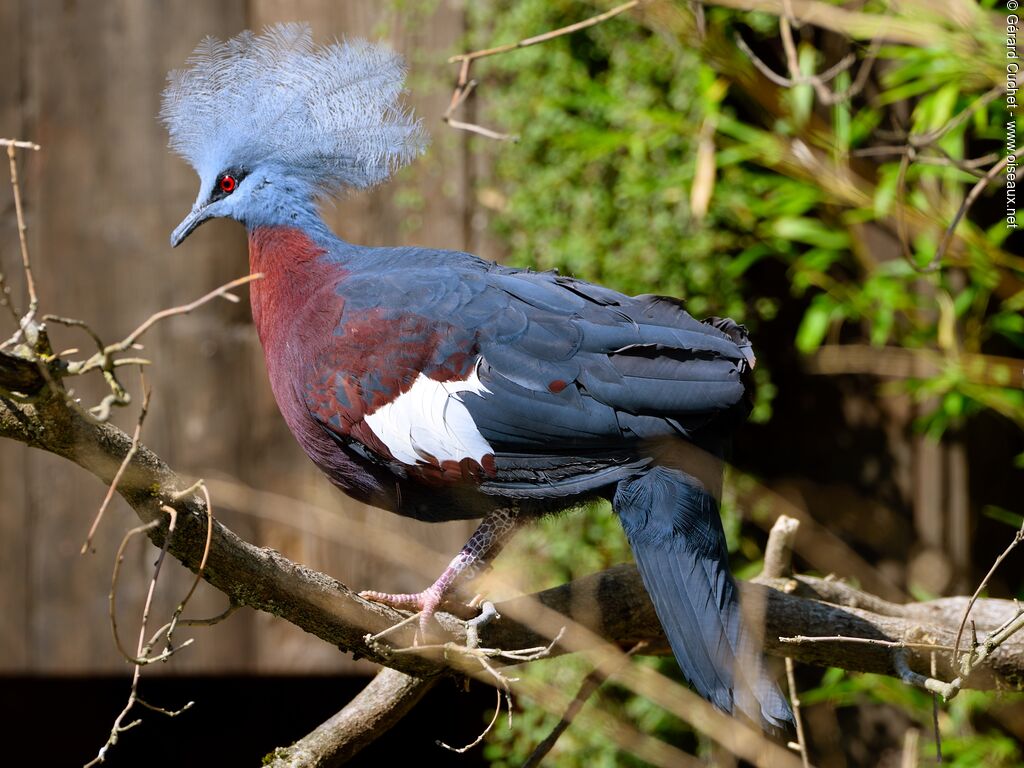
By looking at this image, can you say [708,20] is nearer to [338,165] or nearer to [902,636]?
[338,165]

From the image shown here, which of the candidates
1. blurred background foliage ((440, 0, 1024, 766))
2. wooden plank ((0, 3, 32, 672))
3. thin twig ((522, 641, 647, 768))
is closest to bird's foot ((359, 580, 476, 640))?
thin twig ((522, 641, 647, 768))

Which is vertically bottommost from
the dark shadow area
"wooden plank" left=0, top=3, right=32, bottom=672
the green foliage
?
the dark shadow area

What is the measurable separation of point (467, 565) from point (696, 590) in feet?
1.31

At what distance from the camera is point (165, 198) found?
2.59 metres

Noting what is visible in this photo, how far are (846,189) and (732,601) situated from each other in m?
1.22

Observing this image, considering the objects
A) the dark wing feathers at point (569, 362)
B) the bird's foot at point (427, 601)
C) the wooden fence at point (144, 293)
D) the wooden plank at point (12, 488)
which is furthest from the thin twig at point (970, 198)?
the wooden plank at point (12, 488)

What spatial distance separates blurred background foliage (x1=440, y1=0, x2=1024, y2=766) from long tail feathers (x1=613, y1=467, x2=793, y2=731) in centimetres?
102

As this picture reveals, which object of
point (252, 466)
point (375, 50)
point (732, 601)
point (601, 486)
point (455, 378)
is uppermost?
point (375, 50)

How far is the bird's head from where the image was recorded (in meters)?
1.84

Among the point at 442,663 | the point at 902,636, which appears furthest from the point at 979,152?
the point at 442,663

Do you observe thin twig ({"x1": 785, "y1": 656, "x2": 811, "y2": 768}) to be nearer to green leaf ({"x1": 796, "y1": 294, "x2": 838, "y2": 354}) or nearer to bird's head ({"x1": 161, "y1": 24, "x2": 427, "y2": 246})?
green leaf ({"x1": 796, "y1": 294, "x2": 838, "y2": 354})

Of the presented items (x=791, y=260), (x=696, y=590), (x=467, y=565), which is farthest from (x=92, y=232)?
(x=696, y=590)

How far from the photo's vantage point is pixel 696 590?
1445 millimetres

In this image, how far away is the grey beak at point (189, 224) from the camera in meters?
1.84
